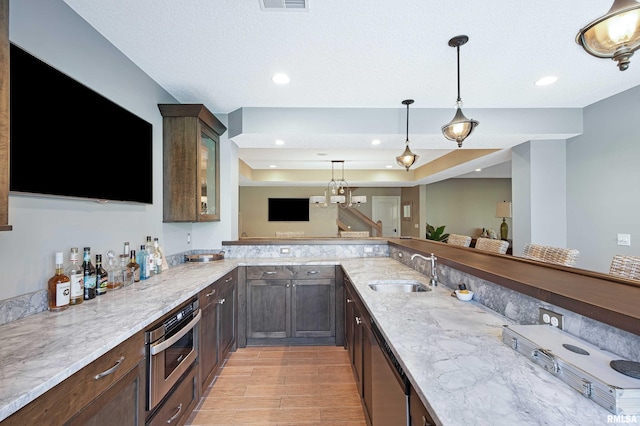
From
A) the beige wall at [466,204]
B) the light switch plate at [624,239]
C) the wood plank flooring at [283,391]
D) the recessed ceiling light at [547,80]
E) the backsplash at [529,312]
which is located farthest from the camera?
the beige wall at [466,204]

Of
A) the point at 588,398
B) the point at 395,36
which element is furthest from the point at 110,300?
the point at 395,36

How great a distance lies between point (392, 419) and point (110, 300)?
1.61 metres

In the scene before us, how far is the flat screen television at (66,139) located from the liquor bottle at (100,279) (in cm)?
40

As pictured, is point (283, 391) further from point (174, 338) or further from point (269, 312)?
point (174, 338)

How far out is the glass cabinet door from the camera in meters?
2.95

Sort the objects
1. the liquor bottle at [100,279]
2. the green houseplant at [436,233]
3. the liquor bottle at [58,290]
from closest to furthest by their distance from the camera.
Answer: the liquor bottle at [58,290], the liquor bottle at [100,279], the green houseplant at [436,233]

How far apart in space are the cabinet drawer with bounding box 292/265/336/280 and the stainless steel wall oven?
4.19 feet

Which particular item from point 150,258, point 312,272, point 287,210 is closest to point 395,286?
point 312,272

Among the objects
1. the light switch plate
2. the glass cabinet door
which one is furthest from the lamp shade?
the glass cabinet door

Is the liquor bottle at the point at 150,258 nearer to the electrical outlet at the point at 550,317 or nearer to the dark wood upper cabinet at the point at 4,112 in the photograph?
the dark wood upper cabinet at the point at 4,112

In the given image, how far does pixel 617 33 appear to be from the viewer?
51.4 inches

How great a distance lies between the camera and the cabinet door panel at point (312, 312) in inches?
125

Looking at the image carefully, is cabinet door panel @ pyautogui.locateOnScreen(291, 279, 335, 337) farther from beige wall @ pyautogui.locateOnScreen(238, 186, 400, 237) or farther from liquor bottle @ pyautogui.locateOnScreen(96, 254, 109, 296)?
beige wall @ pyautogui.locateOnScreen(238, 186, 400, 237)

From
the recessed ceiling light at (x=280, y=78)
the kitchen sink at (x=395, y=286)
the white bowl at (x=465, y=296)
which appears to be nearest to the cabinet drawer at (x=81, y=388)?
the kitchen sink at (x=395, y=286)
